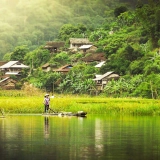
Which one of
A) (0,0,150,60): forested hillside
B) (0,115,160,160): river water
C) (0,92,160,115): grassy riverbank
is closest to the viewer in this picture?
(0,115,160,160): river water

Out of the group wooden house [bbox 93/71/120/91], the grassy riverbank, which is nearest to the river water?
the grassy riverbank

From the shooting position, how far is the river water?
53.4ft

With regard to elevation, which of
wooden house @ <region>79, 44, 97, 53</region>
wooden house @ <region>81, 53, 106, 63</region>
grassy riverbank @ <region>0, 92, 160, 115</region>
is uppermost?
wooden house @ <region>79, 44, 97, 53</region>

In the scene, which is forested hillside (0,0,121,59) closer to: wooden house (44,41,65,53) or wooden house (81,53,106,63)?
wooden house (44,41,65,53)

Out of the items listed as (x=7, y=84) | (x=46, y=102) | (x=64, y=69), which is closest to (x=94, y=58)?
(x=64, y=69)

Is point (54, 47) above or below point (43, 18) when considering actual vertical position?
below

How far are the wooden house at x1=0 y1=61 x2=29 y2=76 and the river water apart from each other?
2074 inches

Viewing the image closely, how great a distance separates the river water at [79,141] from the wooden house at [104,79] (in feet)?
122

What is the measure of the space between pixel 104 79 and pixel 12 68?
19233 millimetres

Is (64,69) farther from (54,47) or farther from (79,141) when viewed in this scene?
(79,141)

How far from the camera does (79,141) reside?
63.6 ft

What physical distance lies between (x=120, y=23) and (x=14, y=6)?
8415cm

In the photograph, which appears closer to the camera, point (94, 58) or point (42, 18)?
point (94, 58)

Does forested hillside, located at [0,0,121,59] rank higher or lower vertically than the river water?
higher
